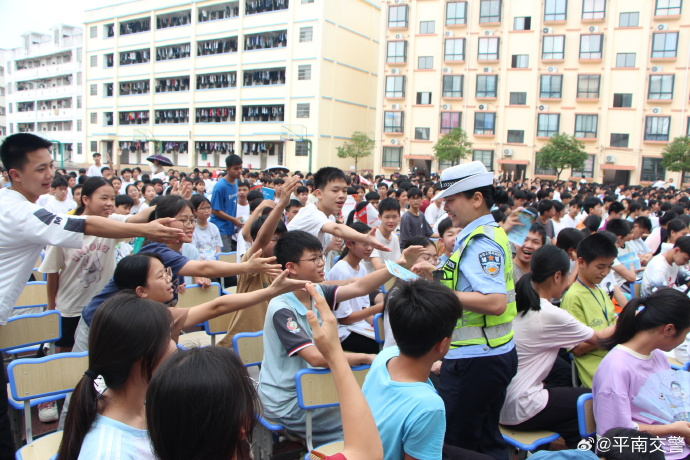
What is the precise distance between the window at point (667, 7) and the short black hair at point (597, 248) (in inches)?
1283

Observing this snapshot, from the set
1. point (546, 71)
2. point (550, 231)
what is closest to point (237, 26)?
point (546, 71)

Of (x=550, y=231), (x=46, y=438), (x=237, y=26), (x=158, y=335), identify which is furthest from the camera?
(x=237, y=26)

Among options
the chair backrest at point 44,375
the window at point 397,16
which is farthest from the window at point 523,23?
the chair backrest at point 44,375

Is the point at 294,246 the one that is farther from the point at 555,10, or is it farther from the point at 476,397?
the point at 555,10

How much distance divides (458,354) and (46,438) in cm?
219

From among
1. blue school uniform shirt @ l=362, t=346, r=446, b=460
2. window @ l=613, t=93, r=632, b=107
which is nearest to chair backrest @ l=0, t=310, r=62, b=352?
blue school uniform shirt @ l=362, t=346, r=446, b=460

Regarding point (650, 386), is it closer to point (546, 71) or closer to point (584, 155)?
point (584, 155)

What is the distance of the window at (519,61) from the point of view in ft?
102

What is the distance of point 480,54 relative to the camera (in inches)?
1257

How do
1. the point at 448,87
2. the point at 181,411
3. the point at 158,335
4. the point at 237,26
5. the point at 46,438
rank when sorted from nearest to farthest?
the point at 181,411 < the point at 158,335 < the point at 46,438 < the point at 448,87 < the point at 237,26

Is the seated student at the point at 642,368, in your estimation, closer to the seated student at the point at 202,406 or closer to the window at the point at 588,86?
the seated student at the point at 202,406

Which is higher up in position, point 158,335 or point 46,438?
point 158,335

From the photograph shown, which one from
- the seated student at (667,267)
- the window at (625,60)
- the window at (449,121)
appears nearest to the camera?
the seated student at (667,267)

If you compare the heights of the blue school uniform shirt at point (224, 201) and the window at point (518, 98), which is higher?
the window at point (518, 98)
